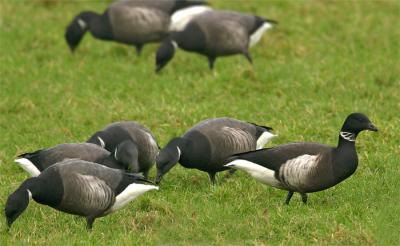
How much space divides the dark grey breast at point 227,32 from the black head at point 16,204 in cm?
845

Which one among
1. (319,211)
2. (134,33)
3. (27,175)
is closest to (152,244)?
(319,211)

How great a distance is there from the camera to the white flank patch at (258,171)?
1163cm

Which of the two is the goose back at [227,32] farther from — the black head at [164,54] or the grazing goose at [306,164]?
the grazing goose at [306,164]

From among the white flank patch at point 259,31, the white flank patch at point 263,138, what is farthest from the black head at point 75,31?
the white flank patch at point 263,138

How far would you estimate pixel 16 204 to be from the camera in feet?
34.6

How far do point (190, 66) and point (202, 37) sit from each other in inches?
33.0

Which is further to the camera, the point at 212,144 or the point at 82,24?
the point at 82,24

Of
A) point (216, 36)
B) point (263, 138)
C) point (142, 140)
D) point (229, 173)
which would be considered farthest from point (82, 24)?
point (263, 138)

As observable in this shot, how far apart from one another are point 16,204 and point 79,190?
2.35 feet

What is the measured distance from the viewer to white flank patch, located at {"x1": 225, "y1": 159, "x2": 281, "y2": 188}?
11633mm

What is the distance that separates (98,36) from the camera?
797 inches

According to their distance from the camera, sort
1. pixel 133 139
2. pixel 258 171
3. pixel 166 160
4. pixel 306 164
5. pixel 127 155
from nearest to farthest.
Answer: pixel 306 164 → pixel 258 171 → pixel 127 155 → pixel 166 160 → pixel 133 139

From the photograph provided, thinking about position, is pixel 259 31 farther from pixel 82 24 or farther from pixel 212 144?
pixel 212 144

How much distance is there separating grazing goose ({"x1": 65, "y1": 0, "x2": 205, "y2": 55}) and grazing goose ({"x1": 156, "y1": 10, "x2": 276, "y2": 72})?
1242 millimetres
